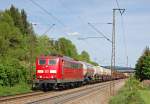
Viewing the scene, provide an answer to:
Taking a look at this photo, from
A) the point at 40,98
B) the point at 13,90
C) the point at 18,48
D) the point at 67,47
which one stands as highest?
the point at 67,47

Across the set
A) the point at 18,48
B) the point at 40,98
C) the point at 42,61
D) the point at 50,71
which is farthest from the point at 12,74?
the point at 18,48

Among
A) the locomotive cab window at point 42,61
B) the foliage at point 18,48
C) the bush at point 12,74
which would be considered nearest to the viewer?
the bush at point 12,74

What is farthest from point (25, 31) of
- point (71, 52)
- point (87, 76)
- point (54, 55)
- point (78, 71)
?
point (54, 55)

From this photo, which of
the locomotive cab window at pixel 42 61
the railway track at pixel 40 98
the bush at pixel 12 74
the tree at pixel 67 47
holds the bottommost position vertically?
the railway track at pixel 40 98

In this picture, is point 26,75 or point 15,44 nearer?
point 26,75

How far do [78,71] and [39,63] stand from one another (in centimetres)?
1215

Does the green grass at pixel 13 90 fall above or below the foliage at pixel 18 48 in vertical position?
below

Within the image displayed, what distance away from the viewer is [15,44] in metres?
111

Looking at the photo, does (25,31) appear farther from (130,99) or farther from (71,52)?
(130,99)

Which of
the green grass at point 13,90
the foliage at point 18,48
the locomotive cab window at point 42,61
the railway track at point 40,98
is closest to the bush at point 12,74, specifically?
the foliage at point 18,48

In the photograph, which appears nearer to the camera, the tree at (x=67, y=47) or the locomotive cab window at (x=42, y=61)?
the locomotive cab window at (x=42, y=61)

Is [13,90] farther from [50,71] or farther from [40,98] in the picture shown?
[40,98]

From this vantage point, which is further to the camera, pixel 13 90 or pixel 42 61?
pixel 42 61

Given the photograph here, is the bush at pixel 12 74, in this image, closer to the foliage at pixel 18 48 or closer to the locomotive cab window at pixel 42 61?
the foliage at pixel 18 48
